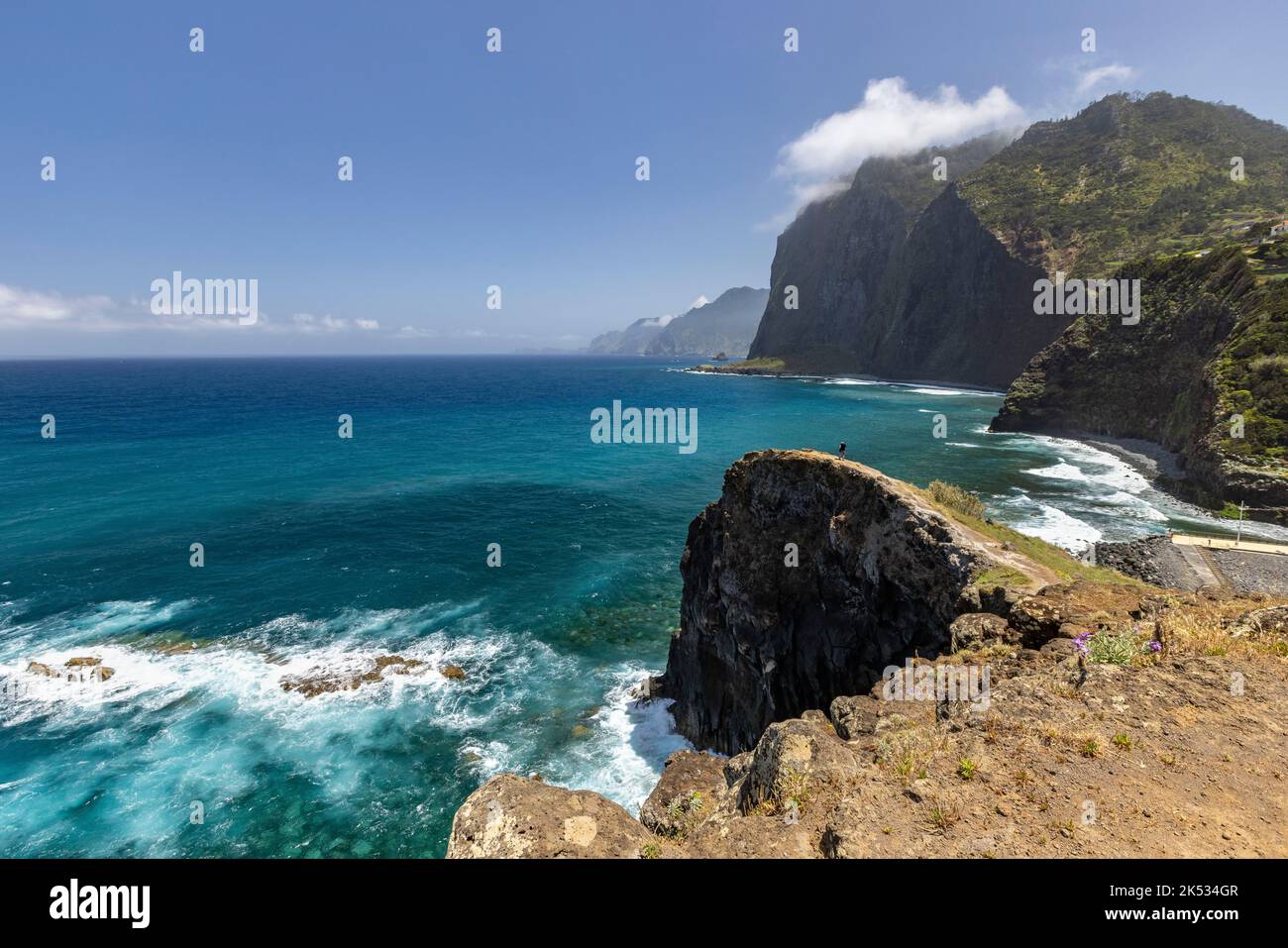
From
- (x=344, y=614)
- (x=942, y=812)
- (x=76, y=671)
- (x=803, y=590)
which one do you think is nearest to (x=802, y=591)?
(x=803, y=590)

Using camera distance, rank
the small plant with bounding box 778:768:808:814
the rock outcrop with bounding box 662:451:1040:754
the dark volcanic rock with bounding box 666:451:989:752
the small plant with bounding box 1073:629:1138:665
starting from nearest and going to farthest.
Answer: the small plant with bounding box 778:768:808:814 → the small plant with bounding box 1073:629:1138:665 → the rock outcrop with bounding box 662:451:1040:754 → the dark volcanic rock with bounding box 666:451:989:752

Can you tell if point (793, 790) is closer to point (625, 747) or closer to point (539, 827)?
point (539, 827)

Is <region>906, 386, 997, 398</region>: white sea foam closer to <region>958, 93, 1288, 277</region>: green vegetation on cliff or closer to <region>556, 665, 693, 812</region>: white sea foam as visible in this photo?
<region>958, 93, 1288, 277</region>: green vegetation on cliff

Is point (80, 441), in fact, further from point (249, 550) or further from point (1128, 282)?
point (1128, 282)

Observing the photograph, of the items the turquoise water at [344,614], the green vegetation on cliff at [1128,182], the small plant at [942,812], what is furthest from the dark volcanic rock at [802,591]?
the green vegetation on cliff at [1128,182]

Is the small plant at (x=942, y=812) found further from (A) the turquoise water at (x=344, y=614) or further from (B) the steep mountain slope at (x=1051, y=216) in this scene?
(B) the steep mountain slope at (x=1051, y=216)

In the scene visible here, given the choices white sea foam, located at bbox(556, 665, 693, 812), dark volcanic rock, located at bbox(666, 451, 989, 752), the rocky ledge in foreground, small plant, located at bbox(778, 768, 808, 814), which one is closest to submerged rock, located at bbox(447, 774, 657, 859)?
the rocky ledge in foreground
